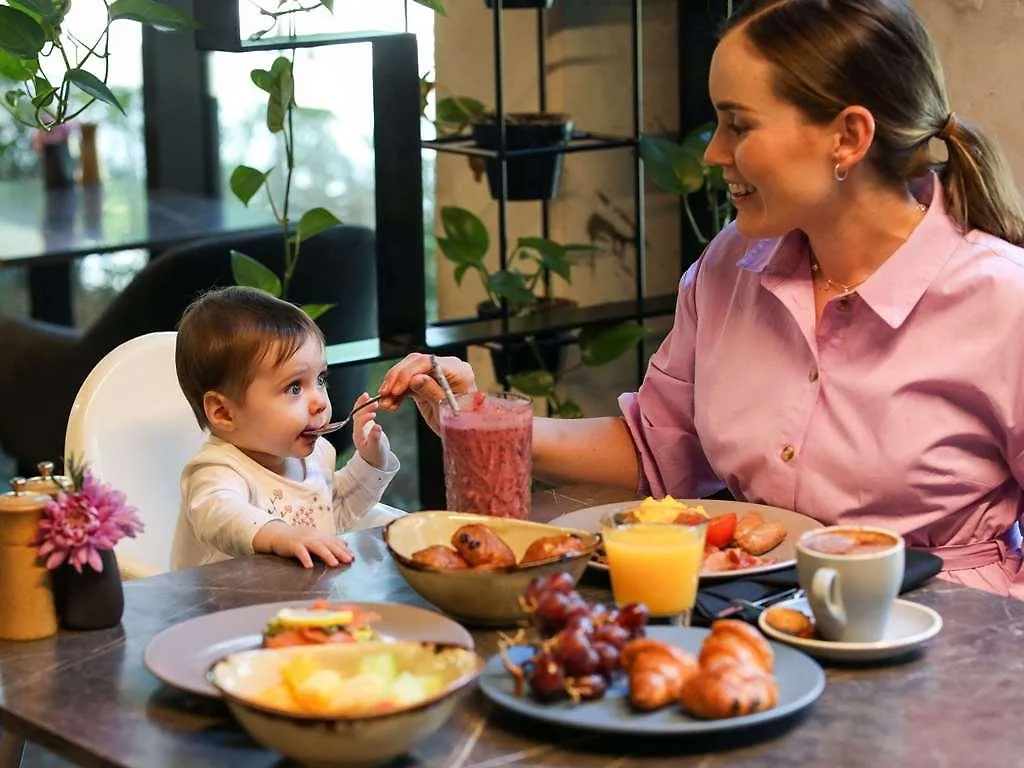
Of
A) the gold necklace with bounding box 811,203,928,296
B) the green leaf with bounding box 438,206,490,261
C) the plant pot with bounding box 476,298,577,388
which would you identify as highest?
the gold necklace with bounding box 811,203,928,296

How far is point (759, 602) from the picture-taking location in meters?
1.64

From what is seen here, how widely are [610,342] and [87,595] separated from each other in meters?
1.95

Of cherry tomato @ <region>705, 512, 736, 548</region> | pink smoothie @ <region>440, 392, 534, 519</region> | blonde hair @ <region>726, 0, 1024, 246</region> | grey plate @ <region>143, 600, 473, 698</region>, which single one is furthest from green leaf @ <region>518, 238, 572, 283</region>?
grey plate @ <region>143, 600, 473, 698</region>

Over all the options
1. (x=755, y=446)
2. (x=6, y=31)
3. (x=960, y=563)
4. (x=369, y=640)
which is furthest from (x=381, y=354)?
(x=369, y=640)

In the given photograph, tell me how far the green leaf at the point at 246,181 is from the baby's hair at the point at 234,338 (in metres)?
0.97

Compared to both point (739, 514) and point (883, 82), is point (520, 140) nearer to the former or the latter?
point (883, 82)

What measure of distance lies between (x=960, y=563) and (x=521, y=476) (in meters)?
0.52

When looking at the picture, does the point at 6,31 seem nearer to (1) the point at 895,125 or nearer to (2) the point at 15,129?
(1) the point at 895,125

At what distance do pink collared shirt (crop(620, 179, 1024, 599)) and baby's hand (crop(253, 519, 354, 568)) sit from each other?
1.74 ft

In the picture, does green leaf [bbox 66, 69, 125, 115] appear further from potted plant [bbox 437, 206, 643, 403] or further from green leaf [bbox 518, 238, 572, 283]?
green leaf [bbox 518, 238, 572, 283]

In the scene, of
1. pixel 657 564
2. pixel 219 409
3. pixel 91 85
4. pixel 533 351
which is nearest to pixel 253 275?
pixel 91 85

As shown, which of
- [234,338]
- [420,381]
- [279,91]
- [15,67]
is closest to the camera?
[420,381]

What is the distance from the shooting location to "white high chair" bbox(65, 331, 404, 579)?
2312 mm

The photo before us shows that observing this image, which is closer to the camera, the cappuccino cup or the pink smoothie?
the cappuccino cup
